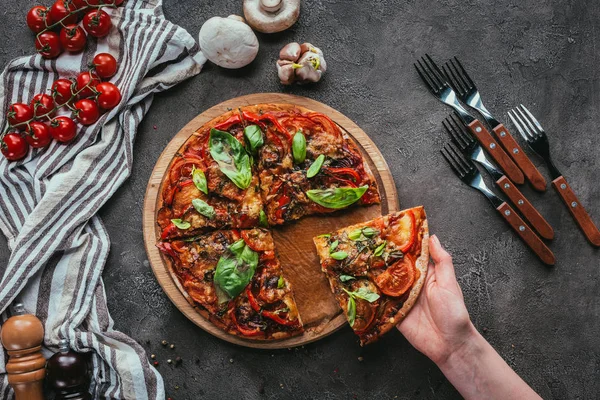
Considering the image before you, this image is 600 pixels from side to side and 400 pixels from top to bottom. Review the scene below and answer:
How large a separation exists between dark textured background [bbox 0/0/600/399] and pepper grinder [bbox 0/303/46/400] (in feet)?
2.64

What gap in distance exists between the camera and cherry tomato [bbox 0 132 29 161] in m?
5.40

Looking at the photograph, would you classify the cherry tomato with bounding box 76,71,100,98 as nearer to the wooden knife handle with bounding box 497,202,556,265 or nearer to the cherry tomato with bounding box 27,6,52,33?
the cherry tomato with bounding box 27,6,52,33

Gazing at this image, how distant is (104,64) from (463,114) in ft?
12.2

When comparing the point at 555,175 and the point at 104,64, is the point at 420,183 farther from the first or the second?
the point at 104,64

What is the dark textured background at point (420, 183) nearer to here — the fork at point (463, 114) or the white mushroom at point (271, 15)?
the fork at point (463, 114)

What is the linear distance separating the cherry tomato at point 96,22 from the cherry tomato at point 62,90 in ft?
1.85

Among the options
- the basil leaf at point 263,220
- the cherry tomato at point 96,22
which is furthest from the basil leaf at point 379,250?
the cherry tomato at point 96,22

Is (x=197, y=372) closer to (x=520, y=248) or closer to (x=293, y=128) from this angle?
(x=293, y=128)

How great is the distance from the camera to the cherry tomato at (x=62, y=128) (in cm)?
541

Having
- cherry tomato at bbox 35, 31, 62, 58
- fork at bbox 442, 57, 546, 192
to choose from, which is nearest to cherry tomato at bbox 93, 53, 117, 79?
cherry tomato at bbox 35, 31, 62, 58

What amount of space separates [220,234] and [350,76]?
2.17m

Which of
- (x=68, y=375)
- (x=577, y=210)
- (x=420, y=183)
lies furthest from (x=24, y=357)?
(x=577, y=210)

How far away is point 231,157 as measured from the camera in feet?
17.4

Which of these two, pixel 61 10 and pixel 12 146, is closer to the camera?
pixel 12 146
